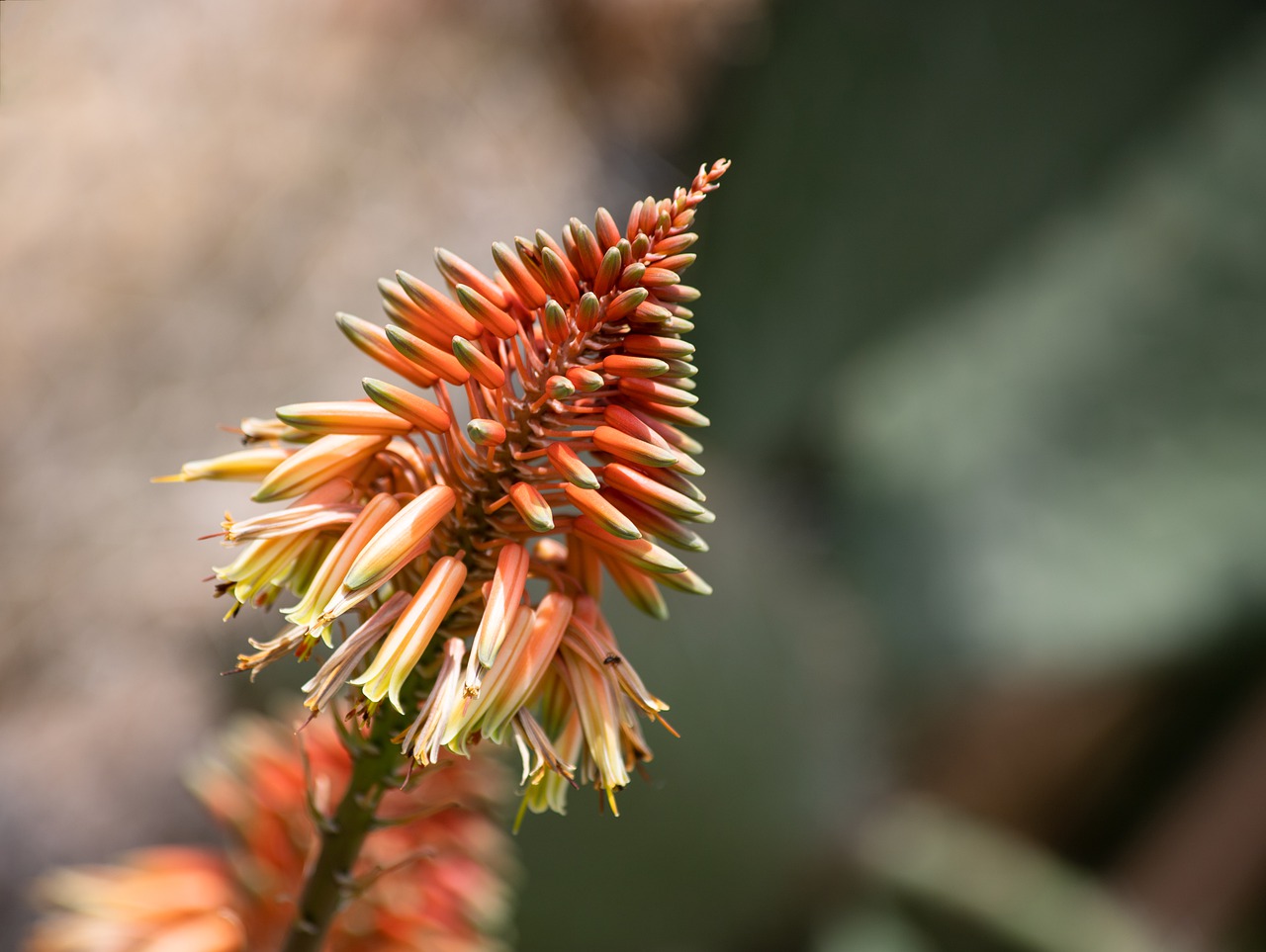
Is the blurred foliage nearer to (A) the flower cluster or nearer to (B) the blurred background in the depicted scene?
(B) the blurred background

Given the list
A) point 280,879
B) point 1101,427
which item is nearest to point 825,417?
point 1101,427

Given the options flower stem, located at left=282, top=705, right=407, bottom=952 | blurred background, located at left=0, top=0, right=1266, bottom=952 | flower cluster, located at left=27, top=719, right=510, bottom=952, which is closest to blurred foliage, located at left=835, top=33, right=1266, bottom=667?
blurred background, located at left=0, top=0, right=1266, bottom=952

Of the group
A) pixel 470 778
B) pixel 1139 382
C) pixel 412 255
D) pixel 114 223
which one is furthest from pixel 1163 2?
pixel 114 223

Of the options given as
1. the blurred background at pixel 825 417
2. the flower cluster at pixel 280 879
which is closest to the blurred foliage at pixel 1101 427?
the blurred background at pixel 825 417

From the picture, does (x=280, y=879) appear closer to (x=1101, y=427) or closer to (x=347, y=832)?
(x=347, y=832)

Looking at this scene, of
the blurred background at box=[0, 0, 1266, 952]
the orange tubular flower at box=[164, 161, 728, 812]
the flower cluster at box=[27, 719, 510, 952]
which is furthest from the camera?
the blurred background at box=[0, 0, 1266, 952]
